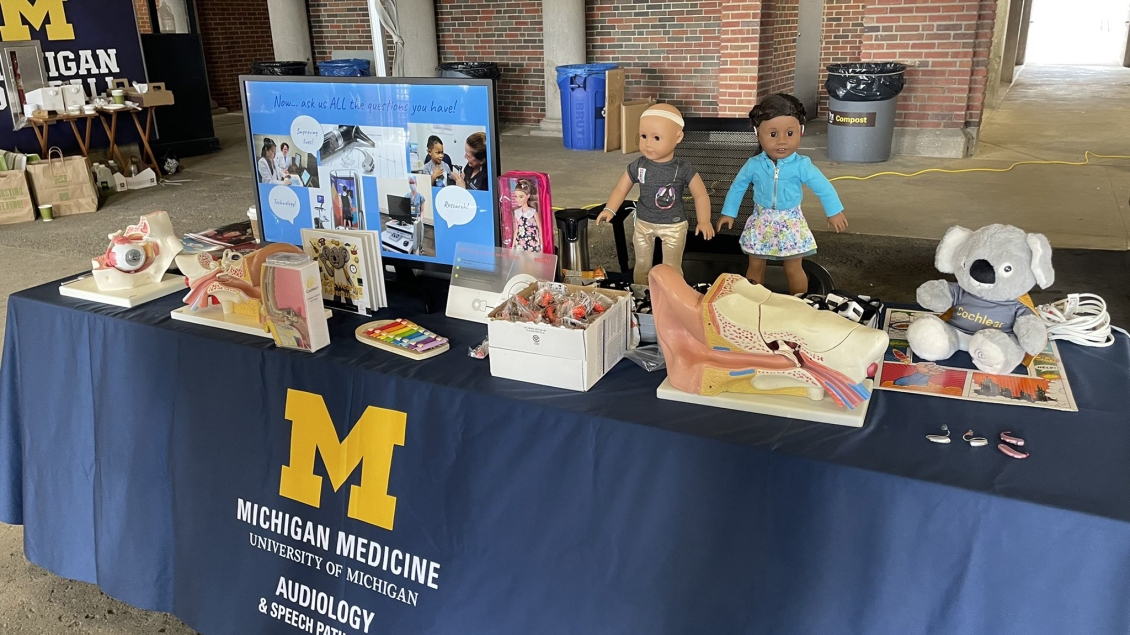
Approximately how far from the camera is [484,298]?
1.92m

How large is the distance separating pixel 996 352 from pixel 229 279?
1.65m

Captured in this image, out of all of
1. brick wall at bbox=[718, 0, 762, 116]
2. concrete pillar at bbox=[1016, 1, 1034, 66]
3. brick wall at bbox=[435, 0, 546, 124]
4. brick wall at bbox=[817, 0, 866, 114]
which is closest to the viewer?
brick wall at bbox=[718, 0, 762, 116]

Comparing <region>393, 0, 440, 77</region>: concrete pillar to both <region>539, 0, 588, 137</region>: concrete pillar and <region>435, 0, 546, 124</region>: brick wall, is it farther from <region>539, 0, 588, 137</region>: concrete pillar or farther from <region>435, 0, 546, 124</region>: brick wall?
<region>539, 0, 588, 137</region>: concrete pillar

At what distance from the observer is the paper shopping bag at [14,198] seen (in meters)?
6.44

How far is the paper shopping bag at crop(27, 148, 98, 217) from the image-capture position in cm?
664

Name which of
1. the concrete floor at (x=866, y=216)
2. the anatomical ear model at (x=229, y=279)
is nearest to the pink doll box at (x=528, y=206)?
the anatomical ear model at (x=229, y=279)

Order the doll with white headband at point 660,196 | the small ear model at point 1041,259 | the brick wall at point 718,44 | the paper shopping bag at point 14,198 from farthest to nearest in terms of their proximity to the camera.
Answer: the brick wall at point 718,44 → the paper shopping bag at point 14,198 → the doll with white headband at point 660,196 → the small ear model at point 1041,259

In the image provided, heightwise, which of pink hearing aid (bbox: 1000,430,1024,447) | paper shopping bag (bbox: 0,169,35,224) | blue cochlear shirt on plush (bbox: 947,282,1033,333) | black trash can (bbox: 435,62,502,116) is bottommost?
paper shopping bag (bbox: 0,169,35,224)

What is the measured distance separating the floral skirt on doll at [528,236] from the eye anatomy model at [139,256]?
95cm

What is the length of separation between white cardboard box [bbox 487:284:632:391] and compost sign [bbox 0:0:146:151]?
293 inches

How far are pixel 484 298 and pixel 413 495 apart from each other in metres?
0.48

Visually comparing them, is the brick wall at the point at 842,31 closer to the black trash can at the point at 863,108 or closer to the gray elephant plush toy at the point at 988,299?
the black trash can at the point at 863,108

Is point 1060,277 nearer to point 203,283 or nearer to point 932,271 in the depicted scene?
point 932,271

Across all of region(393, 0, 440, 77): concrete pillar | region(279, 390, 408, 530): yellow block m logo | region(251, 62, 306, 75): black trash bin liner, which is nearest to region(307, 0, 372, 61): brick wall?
region(251, 62, 306, 75): black trash bin liner
